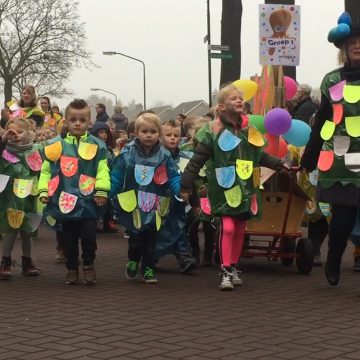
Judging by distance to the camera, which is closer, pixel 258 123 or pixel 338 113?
pixel 338 113

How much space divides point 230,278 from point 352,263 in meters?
2.12

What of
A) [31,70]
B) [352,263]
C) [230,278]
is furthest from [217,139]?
[31,70]

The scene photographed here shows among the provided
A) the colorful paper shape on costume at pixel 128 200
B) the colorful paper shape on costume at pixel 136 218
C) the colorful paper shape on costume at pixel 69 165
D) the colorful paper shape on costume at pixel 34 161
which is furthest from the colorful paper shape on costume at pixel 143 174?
the colorful paper shape on costume at pixel 34 161

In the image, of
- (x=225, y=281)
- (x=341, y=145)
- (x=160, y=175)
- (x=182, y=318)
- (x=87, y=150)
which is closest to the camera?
(x=182, y=318)

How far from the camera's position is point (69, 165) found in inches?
281

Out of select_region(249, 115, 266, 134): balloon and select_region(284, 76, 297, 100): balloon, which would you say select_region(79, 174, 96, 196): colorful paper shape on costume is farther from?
select_region(284, 76, 297, 100): balloon

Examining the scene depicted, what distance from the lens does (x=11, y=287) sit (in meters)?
7.07

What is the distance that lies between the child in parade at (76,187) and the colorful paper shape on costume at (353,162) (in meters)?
1.98

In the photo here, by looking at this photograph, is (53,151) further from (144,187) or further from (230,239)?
(230,239)

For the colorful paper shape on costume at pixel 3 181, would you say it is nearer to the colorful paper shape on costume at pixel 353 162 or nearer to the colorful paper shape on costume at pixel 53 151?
the colorful paper shape on costume at pixel 53 151

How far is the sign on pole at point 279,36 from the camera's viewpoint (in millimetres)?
10664

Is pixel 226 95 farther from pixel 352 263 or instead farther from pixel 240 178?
pixel 352 263

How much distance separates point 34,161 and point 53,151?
51 cm

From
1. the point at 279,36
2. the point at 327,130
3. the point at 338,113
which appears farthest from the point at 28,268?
the point at 279,36
